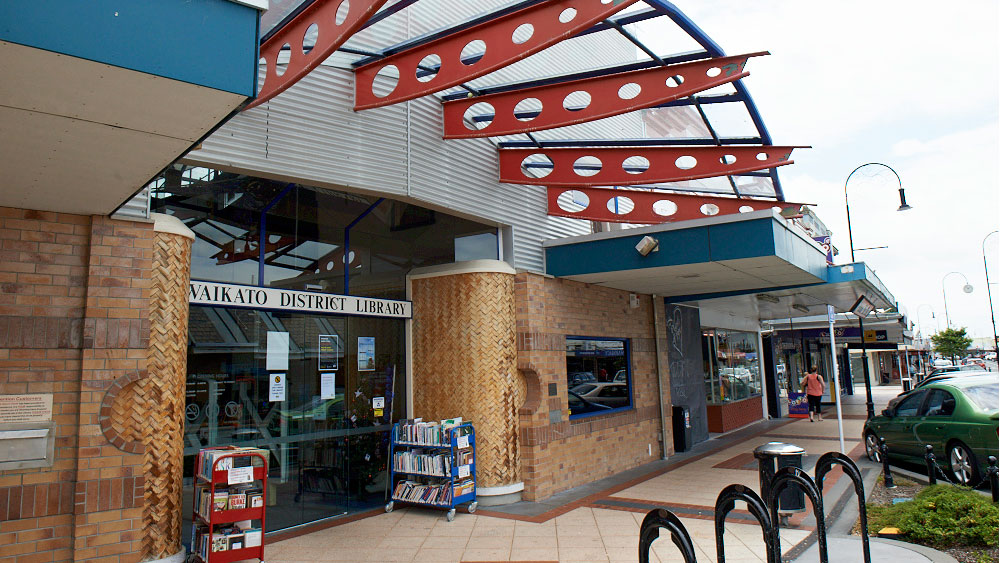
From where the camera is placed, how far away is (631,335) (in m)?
12.4

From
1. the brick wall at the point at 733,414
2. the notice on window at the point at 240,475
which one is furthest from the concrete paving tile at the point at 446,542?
the brick wall at the point at 733,414

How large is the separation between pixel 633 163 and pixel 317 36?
5.26 metres

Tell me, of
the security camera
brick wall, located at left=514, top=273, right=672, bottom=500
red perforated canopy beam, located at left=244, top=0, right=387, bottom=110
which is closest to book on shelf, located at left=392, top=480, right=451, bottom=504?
brick wall, located at left=514, top=273, right=672, bottom=500

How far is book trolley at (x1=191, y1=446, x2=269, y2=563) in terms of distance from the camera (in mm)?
5836

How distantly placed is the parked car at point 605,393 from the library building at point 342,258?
58 mm

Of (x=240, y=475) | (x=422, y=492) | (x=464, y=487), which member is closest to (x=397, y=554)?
(x=422, y=492)

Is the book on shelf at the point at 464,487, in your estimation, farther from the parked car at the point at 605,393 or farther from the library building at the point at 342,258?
the parked car at the point at 605,393

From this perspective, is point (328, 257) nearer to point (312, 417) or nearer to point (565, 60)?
point (312, 417)

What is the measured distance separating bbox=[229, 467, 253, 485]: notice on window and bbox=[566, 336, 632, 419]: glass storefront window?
18.2 ft

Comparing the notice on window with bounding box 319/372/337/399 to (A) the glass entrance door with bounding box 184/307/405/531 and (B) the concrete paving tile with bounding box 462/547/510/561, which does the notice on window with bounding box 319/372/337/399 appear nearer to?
(A) the glass entrance door with bounding box 184/307/405/531

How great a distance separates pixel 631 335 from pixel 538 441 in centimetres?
384

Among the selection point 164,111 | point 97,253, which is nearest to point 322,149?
point 97,253

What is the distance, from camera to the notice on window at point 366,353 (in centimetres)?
891

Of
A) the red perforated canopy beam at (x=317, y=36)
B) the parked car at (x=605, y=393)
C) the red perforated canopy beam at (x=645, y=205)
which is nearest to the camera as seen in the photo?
the red perforated canopy beam at (x=317, y=36)
